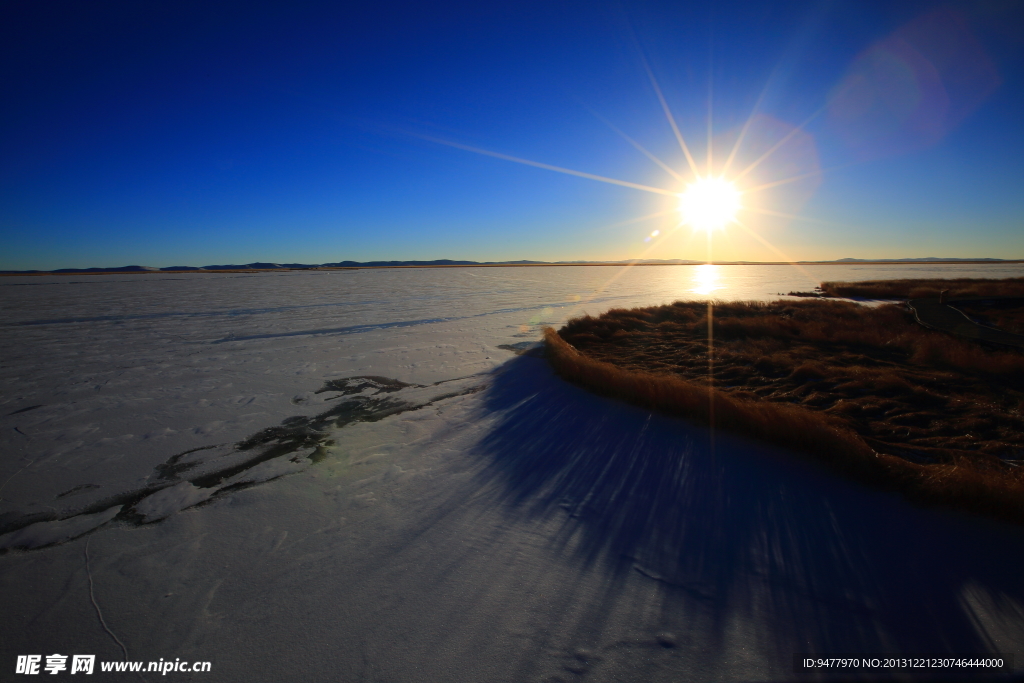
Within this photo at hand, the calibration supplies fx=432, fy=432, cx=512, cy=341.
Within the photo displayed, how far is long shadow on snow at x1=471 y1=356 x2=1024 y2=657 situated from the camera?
2.75 metres

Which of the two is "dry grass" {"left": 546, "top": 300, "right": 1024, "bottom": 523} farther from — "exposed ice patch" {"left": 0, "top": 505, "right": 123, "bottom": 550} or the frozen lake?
"exposed ice patch" {"left": 0, "top": 505, "right": 123, "bottom": 550}

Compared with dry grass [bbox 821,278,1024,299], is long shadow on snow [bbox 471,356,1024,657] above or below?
below

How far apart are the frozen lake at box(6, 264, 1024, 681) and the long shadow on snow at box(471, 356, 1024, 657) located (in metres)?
0.02

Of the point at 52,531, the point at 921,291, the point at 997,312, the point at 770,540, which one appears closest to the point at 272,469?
the point at 52,531

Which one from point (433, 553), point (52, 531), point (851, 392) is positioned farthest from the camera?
point (851, 392)

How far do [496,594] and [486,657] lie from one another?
487 millimetres

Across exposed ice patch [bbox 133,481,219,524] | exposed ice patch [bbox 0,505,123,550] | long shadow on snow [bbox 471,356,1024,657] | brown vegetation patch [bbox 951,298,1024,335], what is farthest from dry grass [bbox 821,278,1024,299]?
exposed ice patch [bbox 0,505,123,550]

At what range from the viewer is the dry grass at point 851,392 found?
4500 millimetres

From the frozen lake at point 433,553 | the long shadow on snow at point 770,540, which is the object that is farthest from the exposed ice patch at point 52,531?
the long shadow on snow at point 770,540

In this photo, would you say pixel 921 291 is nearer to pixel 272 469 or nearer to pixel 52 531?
pixel 272 469

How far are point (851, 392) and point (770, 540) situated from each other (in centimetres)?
581

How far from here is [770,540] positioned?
3.59 m

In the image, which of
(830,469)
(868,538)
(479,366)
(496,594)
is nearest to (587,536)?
(496,594)

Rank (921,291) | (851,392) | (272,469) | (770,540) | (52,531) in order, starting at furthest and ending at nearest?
(921,291) → (851,392) → (272,469) → (52,531) → (770,540)
